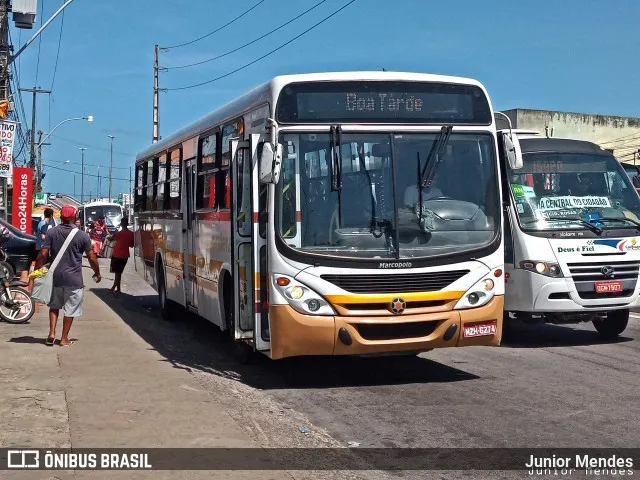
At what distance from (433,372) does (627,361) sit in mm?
2584

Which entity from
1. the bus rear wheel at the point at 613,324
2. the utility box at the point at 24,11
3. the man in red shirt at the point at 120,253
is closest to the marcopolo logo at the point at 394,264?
the bus rear wheel at the point at 613,324

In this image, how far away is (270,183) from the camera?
8391 mm

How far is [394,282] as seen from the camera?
853 cm

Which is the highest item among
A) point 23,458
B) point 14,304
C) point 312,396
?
point 14,304

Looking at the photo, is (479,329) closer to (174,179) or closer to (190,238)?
(190,238)

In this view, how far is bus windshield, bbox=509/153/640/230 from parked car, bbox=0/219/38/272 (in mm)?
Result: 9446

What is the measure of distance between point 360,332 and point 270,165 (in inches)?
74.3

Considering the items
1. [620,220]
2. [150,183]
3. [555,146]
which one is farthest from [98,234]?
[620,220]

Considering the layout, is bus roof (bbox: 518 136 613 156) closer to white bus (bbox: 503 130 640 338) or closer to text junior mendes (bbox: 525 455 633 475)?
white bus (bbox: 503 130 640 338)

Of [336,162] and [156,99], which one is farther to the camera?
[156,99]

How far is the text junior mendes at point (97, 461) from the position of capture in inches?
231

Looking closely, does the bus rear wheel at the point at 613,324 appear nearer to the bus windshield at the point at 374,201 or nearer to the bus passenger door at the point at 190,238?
the bus windshield at the point at 374,201

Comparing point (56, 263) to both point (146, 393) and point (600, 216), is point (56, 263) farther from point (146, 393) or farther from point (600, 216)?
point (600, 216)

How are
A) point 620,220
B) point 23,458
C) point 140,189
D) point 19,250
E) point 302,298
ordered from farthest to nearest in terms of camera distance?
point 140,189 < point 19,250 < point 620,220 < point 302,298 < point 23,458
